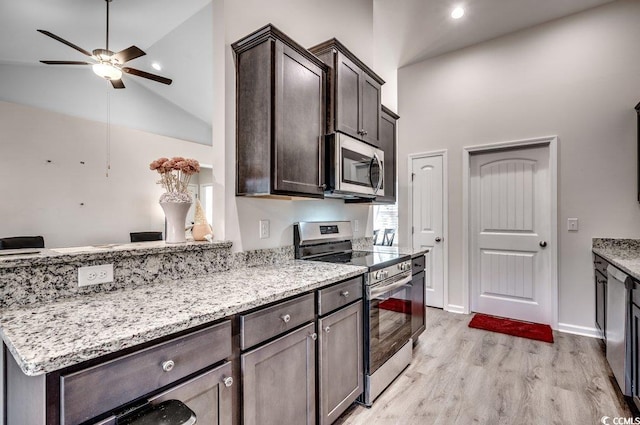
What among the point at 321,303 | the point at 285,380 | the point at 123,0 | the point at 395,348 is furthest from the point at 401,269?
the point at 123,0

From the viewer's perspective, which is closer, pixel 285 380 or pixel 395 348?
pixel 285 380

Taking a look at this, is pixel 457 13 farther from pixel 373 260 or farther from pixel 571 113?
pixel 373 260

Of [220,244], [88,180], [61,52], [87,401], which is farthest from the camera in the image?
[88,180]

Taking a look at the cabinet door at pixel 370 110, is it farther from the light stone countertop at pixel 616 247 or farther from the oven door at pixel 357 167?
the light stone countertop at pixel 616 247

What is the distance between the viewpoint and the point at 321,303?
152cm

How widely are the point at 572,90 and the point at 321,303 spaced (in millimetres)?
3420

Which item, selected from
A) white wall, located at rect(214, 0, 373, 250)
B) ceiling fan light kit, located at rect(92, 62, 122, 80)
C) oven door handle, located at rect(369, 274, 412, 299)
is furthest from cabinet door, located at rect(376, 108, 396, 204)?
ceiling fan light kit, located at rect(92, 62, 122, 80)

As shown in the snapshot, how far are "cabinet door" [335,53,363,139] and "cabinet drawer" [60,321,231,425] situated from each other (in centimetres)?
154

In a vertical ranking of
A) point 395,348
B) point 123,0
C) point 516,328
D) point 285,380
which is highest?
point 123,0

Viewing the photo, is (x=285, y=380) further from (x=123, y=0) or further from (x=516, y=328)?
(x=123, y=0)

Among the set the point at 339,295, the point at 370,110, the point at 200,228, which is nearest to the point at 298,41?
the point at 370,110

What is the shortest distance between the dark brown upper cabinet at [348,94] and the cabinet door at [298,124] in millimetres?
85

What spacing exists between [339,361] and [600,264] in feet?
8.65

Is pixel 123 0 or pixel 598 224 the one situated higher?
pixel 123 0
